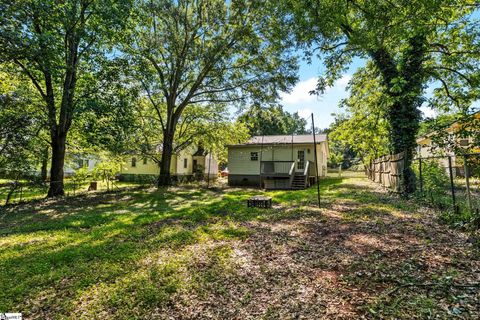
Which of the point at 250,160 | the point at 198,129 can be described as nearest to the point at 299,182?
the point at 250,160

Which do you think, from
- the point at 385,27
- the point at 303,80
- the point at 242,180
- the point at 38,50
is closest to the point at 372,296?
the point at 385,27

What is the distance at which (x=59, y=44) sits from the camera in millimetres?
9062

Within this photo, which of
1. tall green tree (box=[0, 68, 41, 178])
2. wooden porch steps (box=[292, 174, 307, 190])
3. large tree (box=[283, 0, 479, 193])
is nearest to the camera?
large tree (box=[283, 0, 479, 193])

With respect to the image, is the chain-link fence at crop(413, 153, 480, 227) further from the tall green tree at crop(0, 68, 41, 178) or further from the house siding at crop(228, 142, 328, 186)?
the tall green tree at crop(0, 68, 41, 178)

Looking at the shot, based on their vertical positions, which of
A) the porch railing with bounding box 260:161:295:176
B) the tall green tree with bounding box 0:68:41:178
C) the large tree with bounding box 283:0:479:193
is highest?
the large tree with bounding box 283:0:479:193

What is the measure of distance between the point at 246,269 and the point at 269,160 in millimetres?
17054

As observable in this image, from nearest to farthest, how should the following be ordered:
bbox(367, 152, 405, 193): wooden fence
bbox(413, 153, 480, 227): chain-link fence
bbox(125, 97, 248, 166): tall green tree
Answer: bbox(413, 153, 480, 227): chain-link fence < bbox(367, 152, 405, 193): wooden fence < bbox(125, 97, 248, 166): tall green tree

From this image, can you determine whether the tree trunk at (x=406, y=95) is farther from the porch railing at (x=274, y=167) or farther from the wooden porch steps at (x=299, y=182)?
the porch railing at (x=274, y=167)

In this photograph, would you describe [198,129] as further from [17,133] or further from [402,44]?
[402,44]

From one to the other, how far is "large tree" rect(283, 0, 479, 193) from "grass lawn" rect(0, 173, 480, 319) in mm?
5366

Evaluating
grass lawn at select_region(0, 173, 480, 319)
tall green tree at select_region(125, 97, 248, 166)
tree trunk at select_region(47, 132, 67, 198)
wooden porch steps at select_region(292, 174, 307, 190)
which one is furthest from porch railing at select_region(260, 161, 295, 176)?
tree trunk at select_region(47, 132, 67, 198)

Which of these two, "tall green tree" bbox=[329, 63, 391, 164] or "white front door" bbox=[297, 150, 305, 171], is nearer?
"tall green tree" bbox=[329, 63, 391, 164]

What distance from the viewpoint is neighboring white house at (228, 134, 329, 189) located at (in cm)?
1902

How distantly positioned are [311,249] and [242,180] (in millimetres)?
16801
